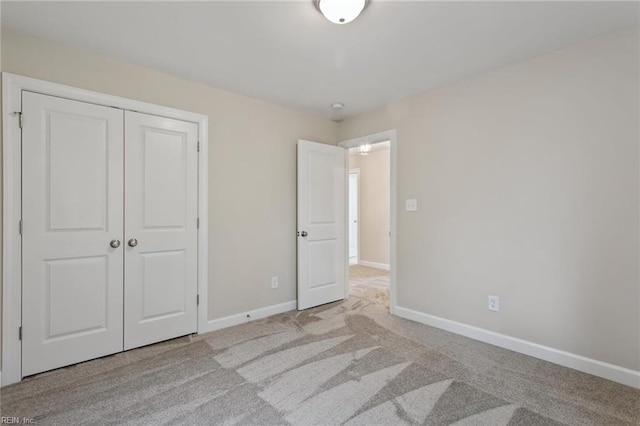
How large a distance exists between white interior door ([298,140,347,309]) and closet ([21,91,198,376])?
1.21 metres

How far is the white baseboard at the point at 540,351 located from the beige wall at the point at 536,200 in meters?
0.05

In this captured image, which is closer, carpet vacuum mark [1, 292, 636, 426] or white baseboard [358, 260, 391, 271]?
carpet vacuum mark [1, 292, 636, 426]

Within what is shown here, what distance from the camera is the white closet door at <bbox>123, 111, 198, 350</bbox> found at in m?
2.52

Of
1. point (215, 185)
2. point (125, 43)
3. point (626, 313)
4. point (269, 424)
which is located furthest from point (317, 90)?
point (626, 313)

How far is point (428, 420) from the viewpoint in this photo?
1.67 m

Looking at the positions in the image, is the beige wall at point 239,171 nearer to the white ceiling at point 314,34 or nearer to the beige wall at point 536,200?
the white ceiling at point 314,34

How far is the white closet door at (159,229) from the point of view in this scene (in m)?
2.52

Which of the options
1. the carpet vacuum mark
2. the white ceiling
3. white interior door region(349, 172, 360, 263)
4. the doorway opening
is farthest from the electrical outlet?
white interior door region(349, 172, 360, 263)

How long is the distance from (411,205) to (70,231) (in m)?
3.00

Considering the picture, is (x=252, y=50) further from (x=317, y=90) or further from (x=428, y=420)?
(x=428, y=420)

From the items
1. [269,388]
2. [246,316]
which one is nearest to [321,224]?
[246,316]

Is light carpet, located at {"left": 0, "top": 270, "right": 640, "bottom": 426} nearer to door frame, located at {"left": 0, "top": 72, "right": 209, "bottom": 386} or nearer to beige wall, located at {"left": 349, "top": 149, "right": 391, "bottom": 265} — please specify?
door frame, located at {"left": 0, "top": 72, "right": 209, "bottom": 386}

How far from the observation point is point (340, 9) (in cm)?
173

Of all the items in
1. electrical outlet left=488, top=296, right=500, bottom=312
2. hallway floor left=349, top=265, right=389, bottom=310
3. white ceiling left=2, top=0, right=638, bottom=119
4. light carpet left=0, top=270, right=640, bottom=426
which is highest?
white ceiling left=2, top=0, right=638, bottom=119
